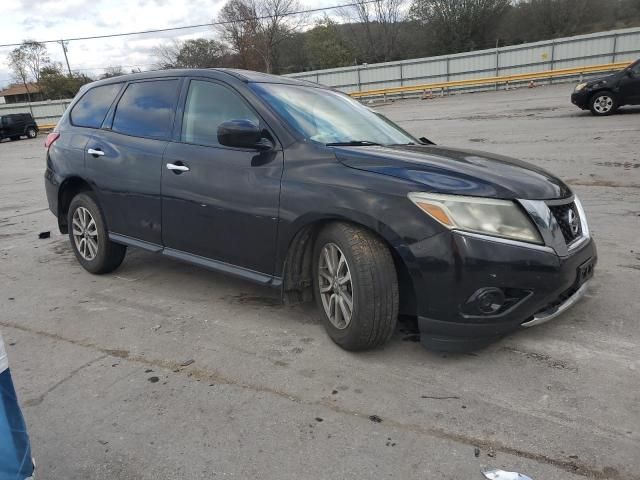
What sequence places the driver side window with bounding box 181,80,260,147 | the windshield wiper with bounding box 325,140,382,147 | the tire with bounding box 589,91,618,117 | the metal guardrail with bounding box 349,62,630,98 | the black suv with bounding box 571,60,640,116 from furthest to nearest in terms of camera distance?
the metal guardrail with bounding box 349,62,630,98 < the tire with bounding box 589,91,618,117 < the black suv with bounding box 571,60,640,116 < the driver side window with bounding box 181,80,260,147 < the windshield wiper with bounding box 325,140,382,147

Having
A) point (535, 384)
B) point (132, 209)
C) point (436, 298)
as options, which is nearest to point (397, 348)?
point (436, 298)

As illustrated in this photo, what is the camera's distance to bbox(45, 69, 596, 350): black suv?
9.52 feet

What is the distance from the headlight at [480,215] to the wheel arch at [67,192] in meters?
3.41

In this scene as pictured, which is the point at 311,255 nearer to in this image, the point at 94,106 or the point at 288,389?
the point at 288,389

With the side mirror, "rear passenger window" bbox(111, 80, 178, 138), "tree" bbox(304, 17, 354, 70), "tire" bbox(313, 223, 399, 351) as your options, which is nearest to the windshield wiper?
the side mirror

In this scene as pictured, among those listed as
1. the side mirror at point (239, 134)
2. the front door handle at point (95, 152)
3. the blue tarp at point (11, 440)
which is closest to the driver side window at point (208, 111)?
the side mirror at point (239, 134)

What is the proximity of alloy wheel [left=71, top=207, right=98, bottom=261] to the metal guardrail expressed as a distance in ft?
92.9

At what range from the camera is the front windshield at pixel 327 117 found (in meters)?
3.68

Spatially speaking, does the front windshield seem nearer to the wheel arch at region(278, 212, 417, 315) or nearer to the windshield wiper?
the windshield wiper

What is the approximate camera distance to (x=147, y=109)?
4504 millimetres

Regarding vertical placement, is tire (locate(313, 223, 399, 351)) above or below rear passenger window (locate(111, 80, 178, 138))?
below

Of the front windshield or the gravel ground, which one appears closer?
the gravel ground

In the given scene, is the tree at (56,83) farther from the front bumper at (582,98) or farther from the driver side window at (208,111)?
the driver side window at (208,111)

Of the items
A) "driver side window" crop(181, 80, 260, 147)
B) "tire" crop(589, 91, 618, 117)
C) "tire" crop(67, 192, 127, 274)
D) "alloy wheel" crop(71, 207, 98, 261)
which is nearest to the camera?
"driver side window" crop(181, 80, 260, 147)
